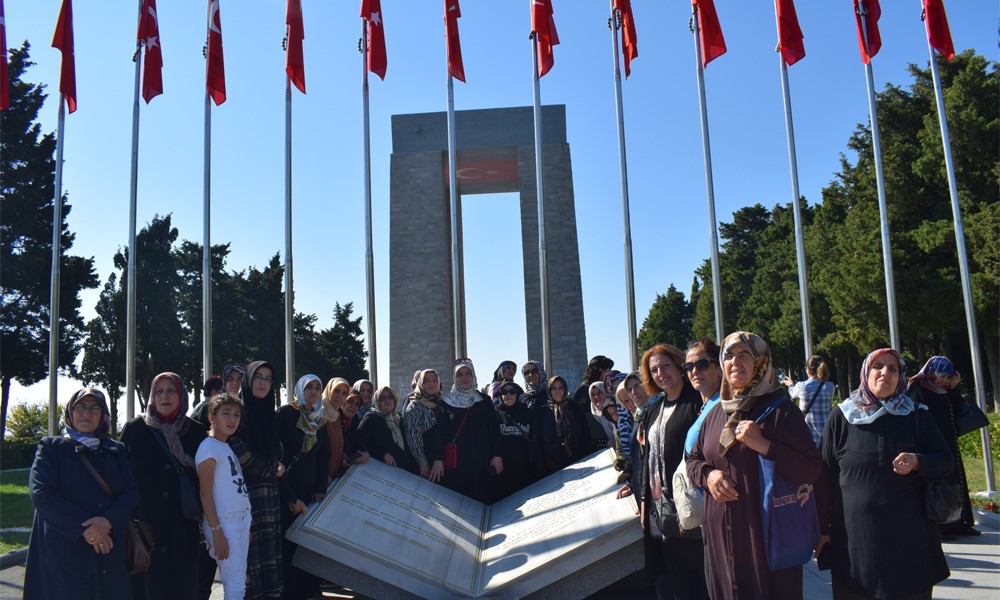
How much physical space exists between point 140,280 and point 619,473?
27281 millimetres

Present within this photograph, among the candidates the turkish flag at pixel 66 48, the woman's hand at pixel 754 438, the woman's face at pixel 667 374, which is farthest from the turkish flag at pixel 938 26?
the turkish flag at pixel 66 48

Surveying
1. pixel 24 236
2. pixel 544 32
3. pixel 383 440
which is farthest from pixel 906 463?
pixel 24 236

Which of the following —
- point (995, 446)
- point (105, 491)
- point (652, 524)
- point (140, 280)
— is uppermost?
point (140, 280)

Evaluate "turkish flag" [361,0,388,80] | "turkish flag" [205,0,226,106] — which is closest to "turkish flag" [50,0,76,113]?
"turkish flag" [205,0,226,106]

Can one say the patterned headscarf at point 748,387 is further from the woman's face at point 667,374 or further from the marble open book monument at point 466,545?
the marble open book monument at point 466,545

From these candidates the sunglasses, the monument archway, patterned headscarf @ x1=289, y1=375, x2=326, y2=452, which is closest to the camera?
the sunglasses

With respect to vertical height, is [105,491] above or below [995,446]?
above

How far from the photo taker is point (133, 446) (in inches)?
161

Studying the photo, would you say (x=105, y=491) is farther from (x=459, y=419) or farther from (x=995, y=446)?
(x=995, y=446)

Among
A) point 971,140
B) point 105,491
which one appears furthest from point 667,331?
point 105,491

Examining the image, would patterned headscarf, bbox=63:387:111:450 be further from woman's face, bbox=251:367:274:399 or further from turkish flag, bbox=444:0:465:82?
turkish flag, bbox=444:0:465:82

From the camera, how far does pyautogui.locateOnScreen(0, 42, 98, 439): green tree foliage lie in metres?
20.1

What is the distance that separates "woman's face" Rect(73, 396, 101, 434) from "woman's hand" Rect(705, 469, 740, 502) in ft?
9.84

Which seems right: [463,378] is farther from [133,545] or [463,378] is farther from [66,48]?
[66,48]
